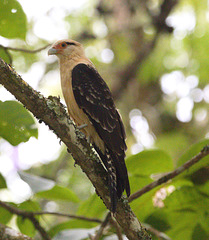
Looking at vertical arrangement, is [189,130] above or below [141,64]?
below

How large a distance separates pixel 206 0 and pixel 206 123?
3.19m

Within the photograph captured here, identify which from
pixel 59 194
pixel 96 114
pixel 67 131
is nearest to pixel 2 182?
pixel 59 194

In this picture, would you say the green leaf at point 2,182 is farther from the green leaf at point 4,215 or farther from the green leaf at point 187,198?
the green leaf at point 187,198

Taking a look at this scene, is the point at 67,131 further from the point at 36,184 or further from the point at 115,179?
the point at 36,184

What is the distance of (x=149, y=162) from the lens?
12.9 feet

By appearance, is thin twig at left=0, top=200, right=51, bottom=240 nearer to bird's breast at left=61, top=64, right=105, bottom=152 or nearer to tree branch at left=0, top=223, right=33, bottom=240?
tree branch at left=0, top=223, right=33, bottom=240

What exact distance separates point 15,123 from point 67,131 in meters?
0.93

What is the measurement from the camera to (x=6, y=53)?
373 centimetres

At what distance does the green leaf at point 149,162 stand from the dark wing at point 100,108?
0.83 feet

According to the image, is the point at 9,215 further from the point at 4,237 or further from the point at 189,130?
the point at 189,130

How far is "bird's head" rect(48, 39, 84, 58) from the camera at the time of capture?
4906mm

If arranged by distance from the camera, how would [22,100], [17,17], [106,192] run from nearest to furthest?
[22,100] < [106,192] < [17,17]

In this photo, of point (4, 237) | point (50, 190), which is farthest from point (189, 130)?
point (4, 237)

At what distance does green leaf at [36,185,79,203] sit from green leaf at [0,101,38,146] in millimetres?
651
